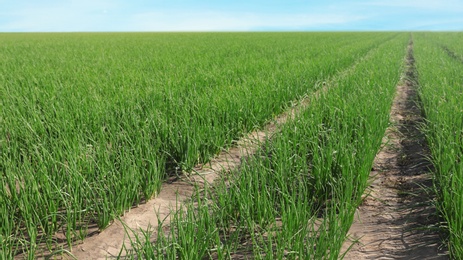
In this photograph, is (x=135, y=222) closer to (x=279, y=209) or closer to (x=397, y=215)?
(x=279, y=209)

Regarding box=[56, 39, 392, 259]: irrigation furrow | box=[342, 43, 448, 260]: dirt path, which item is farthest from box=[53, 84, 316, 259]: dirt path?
box=[342, 43, 448, 260]: dirt path

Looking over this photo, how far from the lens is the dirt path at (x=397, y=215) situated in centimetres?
203

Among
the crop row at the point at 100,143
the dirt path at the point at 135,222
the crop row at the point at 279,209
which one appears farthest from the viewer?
the crop row at the point at 100,143

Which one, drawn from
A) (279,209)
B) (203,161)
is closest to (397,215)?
(279,209)

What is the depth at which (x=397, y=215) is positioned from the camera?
244 cm

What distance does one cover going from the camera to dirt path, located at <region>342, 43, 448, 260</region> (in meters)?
2.03

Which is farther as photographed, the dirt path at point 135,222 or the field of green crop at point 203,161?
the dirt path at point 135,222

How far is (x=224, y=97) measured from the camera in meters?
4.04

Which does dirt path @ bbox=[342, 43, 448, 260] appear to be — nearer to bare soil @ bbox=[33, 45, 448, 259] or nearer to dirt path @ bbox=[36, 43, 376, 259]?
bare soil @ bbox=[33, 45, 448, 259]

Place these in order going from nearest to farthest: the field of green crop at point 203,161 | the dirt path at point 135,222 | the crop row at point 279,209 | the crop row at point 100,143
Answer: the crop row at point 279,209 → the field of green crop at point 203,161 → the dirt path at point 135,222 → the crop row at point 100,143

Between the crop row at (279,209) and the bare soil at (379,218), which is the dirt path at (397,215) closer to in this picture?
the bare soil at (379,218)

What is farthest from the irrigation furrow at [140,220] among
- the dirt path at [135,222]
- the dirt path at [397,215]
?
the dirt path at [397,215]

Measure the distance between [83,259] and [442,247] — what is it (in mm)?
1752

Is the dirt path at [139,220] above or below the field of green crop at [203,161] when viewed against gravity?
below
